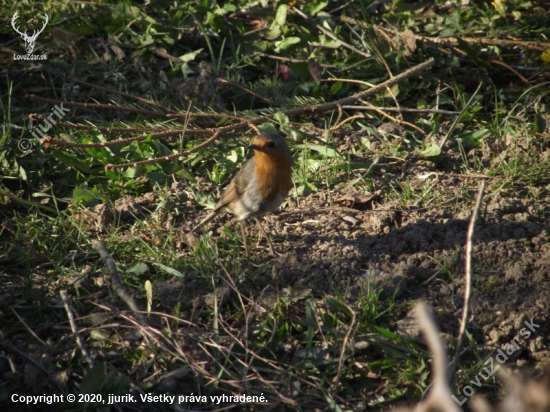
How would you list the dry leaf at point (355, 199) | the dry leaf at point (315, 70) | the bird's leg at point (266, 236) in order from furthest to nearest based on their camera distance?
the dry leaf at point (315, 70), the dry leaf at point (355, 199), the bird's leg at point (266, 236)

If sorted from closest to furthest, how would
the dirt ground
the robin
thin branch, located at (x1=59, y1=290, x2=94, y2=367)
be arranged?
thin branch, located at (x1=59, y1=290, x2=94, y2=367) < the dirt ground < the robin

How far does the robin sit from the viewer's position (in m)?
3.90

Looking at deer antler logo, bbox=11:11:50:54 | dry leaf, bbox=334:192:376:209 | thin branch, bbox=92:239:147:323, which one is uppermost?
deer antler logo, bbox=11:11:50:54

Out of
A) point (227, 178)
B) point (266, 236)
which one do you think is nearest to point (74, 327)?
point (266, 236)

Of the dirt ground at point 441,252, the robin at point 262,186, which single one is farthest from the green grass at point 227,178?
the robin at point 262,186

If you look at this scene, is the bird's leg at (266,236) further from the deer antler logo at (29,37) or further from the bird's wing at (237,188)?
the deer antler logo at (29,37)

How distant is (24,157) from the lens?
4.54 metres

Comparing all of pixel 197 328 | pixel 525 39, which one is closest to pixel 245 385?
pixel 197 328

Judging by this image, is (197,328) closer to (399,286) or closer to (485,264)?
(399,286)

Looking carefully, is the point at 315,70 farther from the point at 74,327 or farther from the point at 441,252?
the point at 74,327

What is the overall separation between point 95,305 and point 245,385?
3.63ft

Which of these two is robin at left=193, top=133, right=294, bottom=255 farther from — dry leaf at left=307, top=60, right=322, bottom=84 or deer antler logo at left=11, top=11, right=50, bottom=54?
deer antler logo at left=11, top=11, right=50, bottom=54

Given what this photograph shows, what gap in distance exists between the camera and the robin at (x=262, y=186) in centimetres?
390

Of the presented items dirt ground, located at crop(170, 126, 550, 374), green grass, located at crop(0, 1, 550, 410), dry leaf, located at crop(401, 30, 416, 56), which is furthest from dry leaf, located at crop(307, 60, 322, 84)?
dirt ground, located at crop(170, 126, 550, 374)
